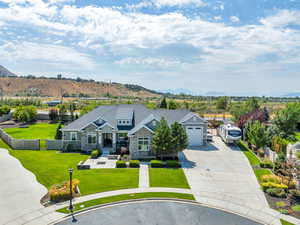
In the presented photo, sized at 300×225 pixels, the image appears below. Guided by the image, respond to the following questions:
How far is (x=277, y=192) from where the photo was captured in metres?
16.3

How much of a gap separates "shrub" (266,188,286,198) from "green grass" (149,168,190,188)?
6.31 meters

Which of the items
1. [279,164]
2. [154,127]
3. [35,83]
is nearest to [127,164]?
[154,127]

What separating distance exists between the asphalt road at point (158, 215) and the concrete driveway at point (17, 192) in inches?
133

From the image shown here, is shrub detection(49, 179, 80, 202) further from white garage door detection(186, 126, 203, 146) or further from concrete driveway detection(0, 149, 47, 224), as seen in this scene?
white garage door detection(186, 126, 203, 146)

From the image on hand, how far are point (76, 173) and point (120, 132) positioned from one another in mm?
8835

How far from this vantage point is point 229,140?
1253 inches

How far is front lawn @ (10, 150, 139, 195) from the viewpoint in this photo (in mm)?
17750

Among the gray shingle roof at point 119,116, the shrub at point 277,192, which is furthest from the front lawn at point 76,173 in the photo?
the shrub at point 277,192

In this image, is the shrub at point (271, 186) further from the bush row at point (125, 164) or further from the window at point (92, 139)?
the window at point (92, 139)

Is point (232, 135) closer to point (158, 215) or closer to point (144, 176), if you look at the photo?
point (144, 176)

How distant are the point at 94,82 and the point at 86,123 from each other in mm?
162074

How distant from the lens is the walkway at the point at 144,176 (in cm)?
1803

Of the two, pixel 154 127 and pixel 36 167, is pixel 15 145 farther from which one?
pixel 154 127

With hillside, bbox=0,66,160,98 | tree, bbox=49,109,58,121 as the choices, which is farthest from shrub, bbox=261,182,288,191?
hillside, bbox=0,66,160,98
